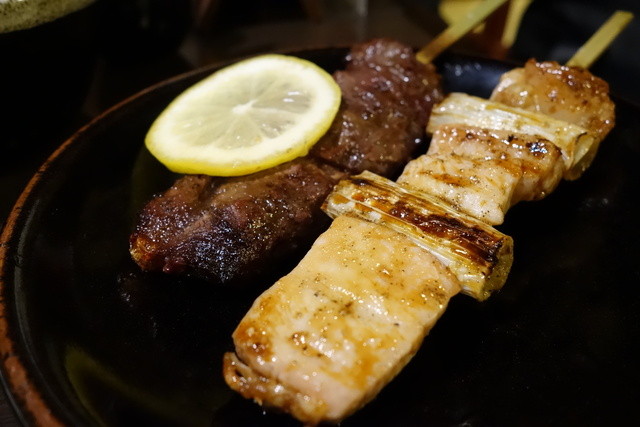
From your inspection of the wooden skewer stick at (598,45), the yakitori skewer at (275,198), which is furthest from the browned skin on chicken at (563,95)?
the yakitori skewer at (275,198)

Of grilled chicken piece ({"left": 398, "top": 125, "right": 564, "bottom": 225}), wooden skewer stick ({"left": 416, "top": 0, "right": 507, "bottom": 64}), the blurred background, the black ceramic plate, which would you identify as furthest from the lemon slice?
wooden skewer stick ({"left": 416, "top": 0, "right": 507, "bottom": 64})

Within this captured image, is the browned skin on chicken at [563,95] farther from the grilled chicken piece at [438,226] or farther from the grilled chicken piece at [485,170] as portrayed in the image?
the grilled chicken piece at [438,226]

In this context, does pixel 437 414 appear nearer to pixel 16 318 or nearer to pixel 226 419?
pixel 226 419

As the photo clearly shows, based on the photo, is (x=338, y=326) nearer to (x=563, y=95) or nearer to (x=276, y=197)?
(x=276, y=197)

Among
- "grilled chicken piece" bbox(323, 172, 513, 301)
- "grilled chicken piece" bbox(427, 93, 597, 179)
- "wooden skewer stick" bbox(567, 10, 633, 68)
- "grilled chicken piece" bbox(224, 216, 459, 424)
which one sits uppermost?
"wooden skewer stick" bbox(567, 10, 633, 68)

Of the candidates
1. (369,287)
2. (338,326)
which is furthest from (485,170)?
(338,326)

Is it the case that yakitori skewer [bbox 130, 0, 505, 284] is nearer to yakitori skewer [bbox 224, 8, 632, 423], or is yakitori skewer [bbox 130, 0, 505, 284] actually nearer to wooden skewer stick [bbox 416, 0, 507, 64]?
yakitori skewer [bbox 224, 8, 632, 423]
